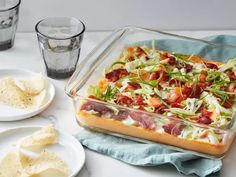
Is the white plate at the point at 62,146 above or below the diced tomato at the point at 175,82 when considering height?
below

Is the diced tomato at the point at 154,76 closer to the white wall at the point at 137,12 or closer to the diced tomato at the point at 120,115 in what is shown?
the diced tomato at the point at 120,115

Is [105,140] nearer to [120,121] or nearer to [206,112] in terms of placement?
[120,121]

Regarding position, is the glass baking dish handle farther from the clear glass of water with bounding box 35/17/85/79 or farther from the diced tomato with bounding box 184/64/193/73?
the diced tomato with bounding box 184/64/193/73

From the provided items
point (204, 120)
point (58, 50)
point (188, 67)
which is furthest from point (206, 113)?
point (58, 50)

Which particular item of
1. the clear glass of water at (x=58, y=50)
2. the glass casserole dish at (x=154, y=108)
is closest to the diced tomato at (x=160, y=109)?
the glass casserole dish at (x=154, y=108)

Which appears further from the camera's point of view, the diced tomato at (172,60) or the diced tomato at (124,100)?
the diced tomato at (172,60)

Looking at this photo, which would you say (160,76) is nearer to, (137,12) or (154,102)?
(154,102)

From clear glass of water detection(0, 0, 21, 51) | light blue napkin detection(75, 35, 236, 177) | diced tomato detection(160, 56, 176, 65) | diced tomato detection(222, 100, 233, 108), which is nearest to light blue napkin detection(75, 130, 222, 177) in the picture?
light blue napkin detection(75, 35, 236, 177)
